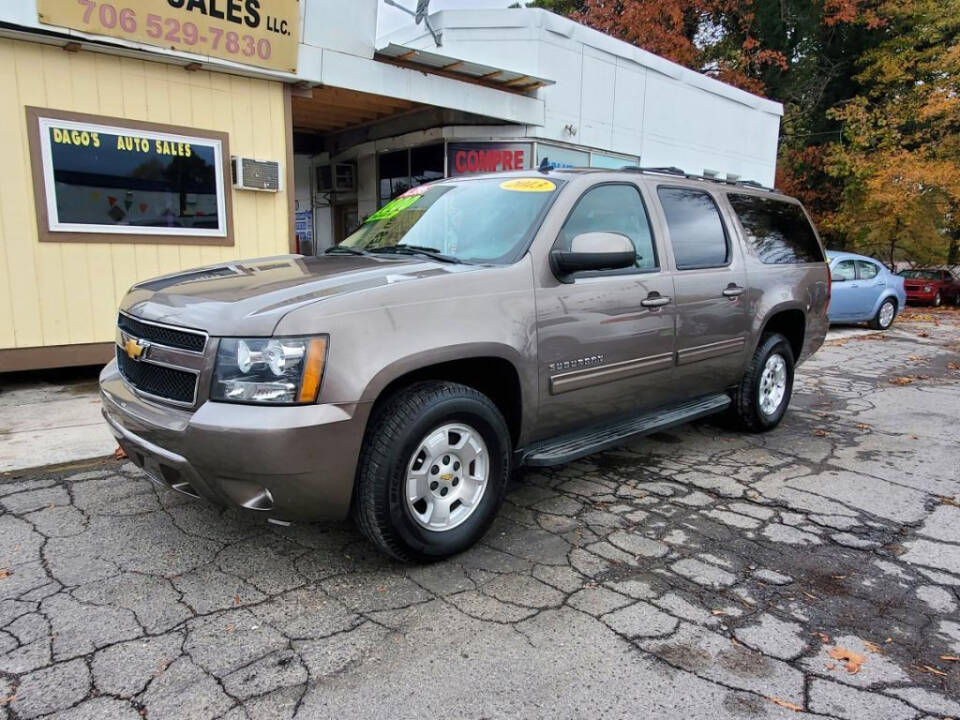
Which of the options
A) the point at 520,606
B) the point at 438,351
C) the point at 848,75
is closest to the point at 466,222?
the point at 438,351

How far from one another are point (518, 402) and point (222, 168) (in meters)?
5.64

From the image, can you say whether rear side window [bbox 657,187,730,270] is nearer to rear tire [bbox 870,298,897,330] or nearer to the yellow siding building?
the yellow siding building

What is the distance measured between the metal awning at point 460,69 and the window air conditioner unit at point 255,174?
206cm

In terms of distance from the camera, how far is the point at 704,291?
450 centimetres

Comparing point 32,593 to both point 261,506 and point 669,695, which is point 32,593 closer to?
point 261,506

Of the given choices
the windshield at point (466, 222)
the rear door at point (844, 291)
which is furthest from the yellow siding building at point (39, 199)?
the rear door at point (844, 291)

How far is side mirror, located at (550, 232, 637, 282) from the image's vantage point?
11.3ft

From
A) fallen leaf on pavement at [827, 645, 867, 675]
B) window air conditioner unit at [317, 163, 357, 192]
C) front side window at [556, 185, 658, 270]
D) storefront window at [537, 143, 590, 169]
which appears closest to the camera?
fallen leaf on pavement at [827, 645, 867, 675]

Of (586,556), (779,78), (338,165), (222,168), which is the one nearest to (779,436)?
(586,556)

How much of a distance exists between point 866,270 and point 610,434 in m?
12.4

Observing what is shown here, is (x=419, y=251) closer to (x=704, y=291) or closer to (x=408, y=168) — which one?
(x=704, y=291)

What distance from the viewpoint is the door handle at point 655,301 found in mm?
4023

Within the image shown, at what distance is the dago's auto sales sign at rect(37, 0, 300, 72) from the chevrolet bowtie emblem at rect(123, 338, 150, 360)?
15.0 feet

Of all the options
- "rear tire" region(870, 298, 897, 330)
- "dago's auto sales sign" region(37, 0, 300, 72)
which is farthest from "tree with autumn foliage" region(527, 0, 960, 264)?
"dago's auto sales sign" region(37, 0, 300, 72)
